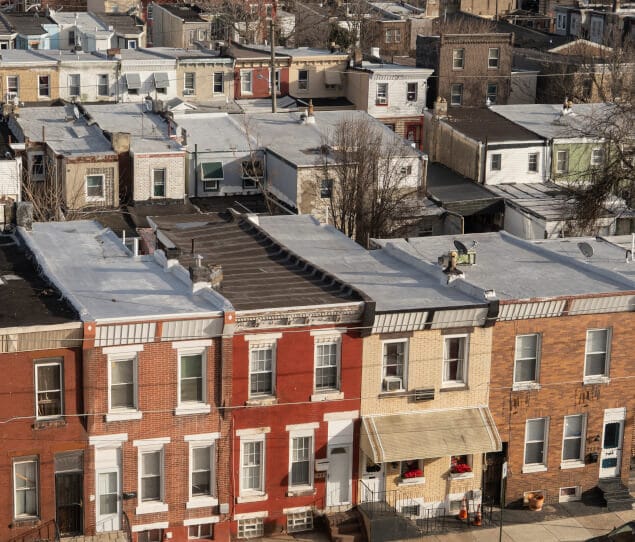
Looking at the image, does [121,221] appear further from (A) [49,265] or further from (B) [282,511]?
(B) [282,511]

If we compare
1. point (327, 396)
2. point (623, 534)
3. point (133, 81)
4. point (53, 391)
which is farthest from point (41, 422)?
point (133, 81)

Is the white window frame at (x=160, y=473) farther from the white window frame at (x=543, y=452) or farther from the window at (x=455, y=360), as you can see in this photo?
the white window frame at (x=543, y=452)

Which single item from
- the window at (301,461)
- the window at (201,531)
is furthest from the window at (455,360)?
the window at (201,531)

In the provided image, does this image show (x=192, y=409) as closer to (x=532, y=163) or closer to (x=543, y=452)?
(x=543, y=452)

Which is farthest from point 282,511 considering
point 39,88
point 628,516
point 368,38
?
point 368,38

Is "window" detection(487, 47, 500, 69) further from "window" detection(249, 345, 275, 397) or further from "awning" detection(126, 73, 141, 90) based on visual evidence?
"window" detection(249, 345, 275, 397)

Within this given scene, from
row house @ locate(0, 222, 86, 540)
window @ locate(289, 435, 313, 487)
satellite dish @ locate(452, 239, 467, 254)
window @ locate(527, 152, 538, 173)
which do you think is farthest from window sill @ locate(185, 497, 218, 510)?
window @ locate(527, 152, 538, 173)
